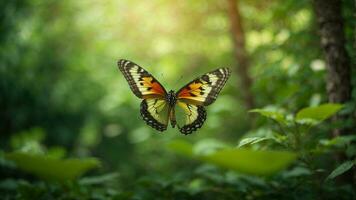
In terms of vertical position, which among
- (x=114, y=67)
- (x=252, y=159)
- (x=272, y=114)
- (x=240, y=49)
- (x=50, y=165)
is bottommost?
(x=252, y=159)

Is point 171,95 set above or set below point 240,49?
below

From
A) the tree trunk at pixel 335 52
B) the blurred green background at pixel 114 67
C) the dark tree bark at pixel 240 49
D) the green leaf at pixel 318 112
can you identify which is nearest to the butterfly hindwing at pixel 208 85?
the blurred green background at pixel 114 67

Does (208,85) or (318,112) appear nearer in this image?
(318,112)

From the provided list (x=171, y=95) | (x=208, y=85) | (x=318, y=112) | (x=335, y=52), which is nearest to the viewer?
(x=318, y=112)

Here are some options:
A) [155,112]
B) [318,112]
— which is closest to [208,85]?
[155,112]

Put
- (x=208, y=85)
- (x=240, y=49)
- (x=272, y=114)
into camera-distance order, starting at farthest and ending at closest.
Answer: (x=240, y=49), (x=208, y=85), (x=272, y=114)

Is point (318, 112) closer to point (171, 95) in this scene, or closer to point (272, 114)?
point (272, 114)
